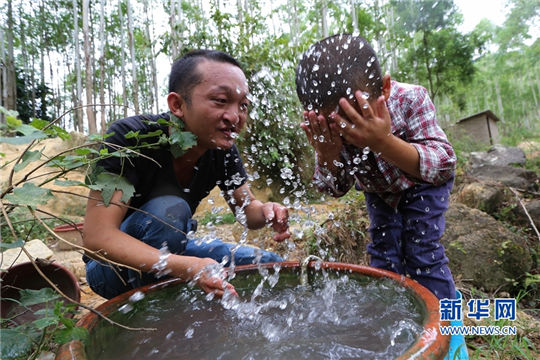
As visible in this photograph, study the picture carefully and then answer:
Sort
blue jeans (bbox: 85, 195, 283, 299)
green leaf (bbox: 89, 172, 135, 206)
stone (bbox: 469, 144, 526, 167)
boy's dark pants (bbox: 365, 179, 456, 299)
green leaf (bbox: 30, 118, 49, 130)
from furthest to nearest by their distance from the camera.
Result: stone (bbox: 469, 144, 526, 167) < boy's dark pants (bbox: 365, 179, 456, 299) < blue jeans (bbox: 85, 195, 283, 299) < green leaf (bbox: 89, 172, 135, 206) < green leaf (bbox: 30, 118, 49, 130)

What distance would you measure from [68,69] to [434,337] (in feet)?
73.1

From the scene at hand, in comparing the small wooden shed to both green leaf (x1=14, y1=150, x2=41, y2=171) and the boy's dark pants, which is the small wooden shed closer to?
the boy's dark pants

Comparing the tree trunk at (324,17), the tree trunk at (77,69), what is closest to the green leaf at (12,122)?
the tree trunk at (324,17)

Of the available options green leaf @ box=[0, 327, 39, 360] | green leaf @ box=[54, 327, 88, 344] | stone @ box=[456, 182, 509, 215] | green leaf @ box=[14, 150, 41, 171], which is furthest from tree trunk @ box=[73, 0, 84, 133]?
green leaf @ box=[54, 327, 88, 344]

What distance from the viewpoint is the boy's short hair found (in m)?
1.29

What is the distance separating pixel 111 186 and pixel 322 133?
80 cm

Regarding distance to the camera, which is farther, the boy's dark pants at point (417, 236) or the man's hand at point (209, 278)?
the boy's dark pants at point (417, 236)

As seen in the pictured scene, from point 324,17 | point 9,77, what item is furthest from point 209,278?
point 9,77

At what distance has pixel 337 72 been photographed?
51.5 inches

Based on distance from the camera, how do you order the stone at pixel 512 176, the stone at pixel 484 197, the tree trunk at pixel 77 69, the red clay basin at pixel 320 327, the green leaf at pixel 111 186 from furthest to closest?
the tree trunk at pixel 77 69
the stone at pixel 512 176
the stone at pixel 484 197
the green leaf at pixel 111 186
the red clay basin at pixel 320 327

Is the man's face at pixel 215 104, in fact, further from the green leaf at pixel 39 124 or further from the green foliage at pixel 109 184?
the green leaf at pixel 39 124

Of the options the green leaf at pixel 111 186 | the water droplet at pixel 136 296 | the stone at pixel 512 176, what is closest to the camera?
the green leaf at pixel 111 186

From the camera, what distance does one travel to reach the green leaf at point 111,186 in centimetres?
105

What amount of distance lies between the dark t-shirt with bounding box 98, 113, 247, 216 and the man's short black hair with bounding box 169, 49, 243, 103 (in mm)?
148
